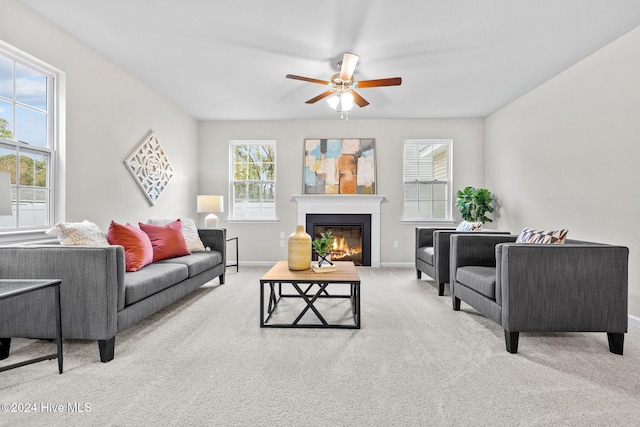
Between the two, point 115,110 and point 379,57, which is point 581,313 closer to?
point 379,57

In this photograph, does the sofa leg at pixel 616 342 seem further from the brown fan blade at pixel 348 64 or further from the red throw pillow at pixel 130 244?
the red throw pillow at pixel 130 244

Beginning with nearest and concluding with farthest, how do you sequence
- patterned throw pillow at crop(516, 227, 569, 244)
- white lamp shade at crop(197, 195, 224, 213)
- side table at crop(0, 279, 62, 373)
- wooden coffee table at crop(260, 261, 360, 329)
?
1. side table at crop(0, 279, 62, 373)
2. wooden coffee table at crop(260, 261, 360, 329)
3. patterned throw pillow at crop(516, 227, 569, 244)
4. white lamp shade at crop(197, 195, 224, 213)

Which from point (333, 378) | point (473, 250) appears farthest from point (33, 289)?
point (473, 250)

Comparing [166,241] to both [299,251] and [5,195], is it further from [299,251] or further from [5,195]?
[5,195]

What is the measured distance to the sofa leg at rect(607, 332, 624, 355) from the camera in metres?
2.33

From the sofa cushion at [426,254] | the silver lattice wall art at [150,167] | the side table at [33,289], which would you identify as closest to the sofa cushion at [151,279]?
the side table at [33,289]

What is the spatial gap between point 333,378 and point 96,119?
3.34m

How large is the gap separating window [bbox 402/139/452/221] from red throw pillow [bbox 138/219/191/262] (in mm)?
3647

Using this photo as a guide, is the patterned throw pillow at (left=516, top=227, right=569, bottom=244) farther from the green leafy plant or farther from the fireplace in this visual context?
Result: the fireplace

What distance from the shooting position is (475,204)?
529cm

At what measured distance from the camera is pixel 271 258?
19.8 ft

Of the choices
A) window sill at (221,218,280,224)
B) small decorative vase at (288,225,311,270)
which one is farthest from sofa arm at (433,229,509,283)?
window sill at (221,218,280,224)

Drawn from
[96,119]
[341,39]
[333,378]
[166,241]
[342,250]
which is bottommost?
[333,378]

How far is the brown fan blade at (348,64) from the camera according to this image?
9.91 ft
